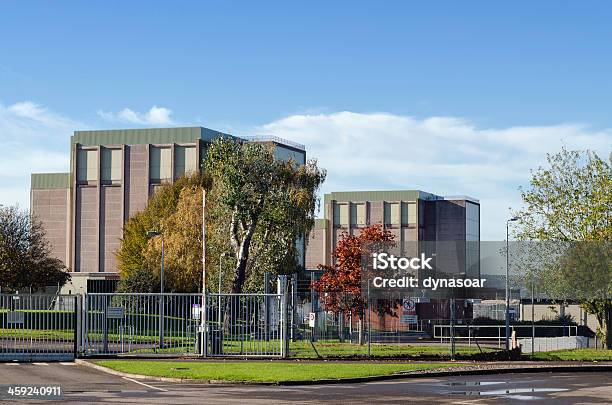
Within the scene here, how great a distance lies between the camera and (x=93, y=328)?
39281mm

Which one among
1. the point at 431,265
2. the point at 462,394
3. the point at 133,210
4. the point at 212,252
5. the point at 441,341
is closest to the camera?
the point at 462,394

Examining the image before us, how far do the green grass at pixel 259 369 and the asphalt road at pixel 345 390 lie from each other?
1.04 meters

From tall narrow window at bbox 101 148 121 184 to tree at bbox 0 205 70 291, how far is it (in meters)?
38.0

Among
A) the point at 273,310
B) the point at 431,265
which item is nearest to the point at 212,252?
the point at 431,265

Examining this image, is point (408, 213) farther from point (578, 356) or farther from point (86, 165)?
point (578, 356)

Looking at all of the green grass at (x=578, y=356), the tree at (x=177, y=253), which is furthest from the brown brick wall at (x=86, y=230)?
the green grass at (x=578, y=356)

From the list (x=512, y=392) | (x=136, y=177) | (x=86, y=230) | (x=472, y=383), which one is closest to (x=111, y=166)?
(x=136, y=177)

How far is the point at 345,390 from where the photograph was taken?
83.5 ft

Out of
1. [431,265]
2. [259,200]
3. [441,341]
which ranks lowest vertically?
[441,341]

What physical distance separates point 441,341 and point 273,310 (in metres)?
9.44

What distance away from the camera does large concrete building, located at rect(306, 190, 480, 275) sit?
145000 millimetres

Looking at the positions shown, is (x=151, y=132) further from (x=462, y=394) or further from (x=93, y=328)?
(x=462, y=394)

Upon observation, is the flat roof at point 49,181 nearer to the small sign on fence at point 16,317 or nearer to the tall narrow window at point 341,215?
the tall narrow window at point 341,215

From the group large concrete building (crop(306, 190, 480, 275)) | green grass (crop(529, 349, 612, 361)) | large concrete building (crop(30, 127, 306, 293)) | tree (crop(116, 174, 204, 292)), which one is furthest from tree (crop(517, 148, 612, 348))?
large concrete building (crop(306, 190, 480, 275))
